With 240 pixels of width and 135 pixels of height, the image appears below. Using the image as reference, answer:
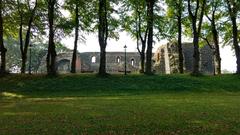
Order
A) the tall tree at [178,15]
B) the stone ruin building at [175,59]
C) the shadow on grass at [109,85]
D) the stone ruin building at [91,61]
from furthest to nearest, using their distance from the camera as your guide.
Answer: the stone ruin building at [91,61], the stone ruin building at [175,59], the tall tree at [178,15], the shadow on grass at [109,85]

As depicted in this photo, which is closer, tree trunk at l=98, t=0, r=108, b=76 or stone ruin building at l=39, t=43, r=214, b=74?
Answer: tree trunk at l=98, t=0, r=108, b=76

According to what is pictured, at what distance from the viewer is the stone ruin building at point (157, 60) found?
77.7 m

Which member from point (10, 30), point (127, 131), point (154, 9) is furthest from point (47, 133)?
point (10, 30)

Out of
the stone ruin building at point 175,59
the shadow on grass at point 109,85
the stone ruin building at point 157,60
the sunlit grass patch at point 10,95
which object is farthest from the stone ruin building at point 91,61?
the sunlit grass patch at point 10,95

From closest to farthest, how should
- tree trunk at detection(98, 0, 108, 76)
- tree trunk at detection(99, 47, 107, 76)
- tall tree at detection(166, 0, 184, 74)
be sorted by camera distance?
1. tree trunk at detection(99, 47, 107, 76)
2. tree trunk at detection(98, 0, 108, 76)
3. tall tree at detection(166, 0, 184, 74)

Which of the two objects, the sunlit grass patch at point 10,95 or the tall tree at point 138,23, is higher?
the tall tree at point 138,23

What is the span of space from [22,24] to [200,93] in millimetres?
23963

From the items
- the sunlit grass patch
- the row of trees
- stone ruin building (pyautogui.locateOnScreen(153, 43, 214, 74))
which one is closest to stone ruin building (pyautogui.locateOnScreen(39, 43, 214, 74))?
stone ruin building (pyautogui.locateOnScreen(153, 43, 214, 74))

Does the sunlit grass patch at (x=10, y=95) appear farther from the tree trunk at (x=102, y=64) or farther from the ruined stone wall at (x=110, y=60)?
the ruined stone wall at (x=110, y=60)

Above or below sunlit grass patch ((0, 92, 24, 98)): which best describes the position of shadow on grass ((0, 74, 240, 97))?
above

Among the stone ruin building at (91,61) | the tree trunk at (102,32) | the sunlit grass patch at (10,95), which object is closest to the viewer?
the sunlit grass patch at (10,95)

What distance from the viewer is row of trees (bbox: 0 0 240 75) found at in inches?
1825

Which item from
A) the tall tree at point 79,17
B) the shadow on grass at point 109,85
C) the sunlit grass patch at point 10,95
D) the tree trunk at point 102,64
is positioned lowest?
the sunlit grass patch at point 10,95

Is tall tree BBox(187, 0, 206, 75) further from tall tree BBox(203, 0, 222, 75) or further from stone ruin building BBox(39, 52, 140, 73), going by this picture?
stone ruin building BBox(39, 52, 140, 73)
